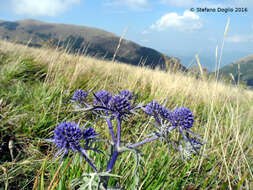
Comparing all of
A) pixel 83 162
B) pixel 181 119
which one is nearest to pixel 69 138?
pixel 181 119

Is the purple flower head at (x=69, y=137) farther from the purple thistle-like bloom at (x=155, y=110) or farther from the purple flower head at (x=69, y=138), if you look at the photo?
the purple thistle-like bloom at (x=155, y=110)

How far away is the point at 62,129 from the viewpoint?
998 millimetres

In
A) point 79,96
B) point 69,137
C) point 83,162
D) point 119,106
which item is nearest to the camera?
point 69,137

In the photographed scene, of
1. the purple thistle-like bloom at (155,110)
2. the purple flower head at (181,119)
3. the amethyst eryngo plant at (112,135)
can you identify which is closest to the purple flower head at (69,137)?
the amethyst eryngo plant at (112,135)

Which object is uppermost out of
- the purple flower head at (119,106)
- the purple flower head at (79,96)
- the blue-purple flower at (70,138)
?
the purple flower head at (119,106)

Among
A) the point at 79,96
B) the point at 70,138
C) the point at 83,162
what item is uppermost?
the point at 79,96

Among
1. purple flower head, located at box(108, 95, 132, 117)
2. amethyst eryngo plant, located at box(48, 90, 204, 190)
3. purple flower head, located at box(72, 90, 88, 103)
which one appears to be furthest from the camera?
purple flower head, located at box(72, 90, 88, 103)

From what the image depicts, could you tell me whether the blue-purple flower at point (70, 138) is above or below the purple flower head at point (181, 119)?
below

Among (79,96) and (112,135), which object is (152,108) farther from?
(79,96)

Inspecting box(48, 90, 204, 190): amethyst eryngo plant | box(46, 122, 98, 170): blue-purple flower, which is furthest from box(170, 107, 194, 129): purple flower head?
box(46, 122, 98, 170): blue-purple flower

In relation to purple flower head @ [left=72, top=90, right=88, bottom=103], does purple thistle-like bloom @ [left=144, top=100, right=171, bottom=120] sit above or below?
above

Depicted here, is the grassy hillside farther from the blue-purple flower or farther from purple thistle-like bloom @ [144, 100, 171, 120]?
purple thistle-like bloom @ [144, 100, 171, 120]

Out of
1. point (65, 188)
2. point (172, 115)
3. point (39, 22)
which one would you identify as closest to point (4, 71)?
point (65, 188)

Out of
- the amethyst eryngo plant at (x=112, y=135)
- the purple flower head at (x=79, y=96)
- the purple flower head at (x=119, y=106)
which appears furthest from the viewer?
the purple flower head at (x=79, y=96)
